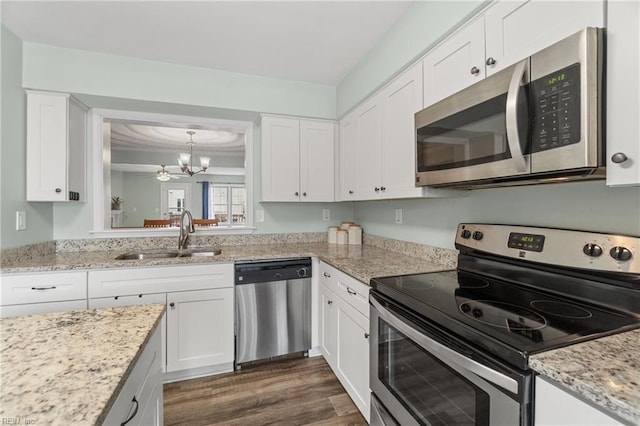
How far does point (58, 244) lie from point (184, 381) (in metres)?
1.54

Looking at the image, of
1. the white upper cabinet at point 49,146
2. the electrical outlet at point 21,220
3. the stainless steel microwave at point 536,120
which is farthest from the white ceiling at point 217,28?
the electrical outlet at point 21,220

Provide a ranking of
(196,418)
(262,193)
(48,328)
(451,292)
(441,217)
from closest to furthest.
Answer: (48,328)
(451,292)
(196,418)
(441,217)
(262,193)

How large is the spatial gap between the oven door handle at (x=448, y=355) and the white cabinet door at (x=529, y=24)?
106cm

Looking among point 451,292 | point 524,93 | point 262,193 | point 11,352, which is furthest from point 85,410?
point 262,193

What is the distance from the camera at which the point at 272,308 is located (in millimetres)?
2322

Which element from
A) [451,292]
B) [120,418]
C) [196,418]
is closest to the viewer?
[120,418]

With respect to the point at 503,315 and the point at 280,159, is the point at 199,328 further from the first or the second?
the point at 503,315

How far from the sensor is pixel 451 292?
4.16 ft

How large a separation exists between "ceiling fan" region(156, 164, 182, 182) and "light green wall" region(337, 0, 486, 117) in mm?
2434

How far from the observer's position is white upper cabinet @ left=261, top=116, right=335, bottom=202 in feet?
8.63

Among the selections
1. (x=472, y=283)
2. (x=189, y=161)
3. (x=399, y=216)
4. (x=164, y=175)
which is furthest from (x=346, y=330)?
(x=164, y=175)

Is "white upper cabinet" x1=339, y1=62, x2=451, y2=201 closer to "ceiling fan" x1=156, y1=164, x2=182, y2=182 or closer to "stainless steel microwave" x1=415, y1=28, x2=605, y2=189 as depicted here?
"stainless steel microwave" x1=415, y1=28, x2=605, y2=189

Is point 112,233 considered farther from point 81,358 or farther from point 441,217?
point 441,217

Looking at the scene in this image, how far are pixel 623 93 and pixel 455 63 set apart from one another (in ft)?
2.42
